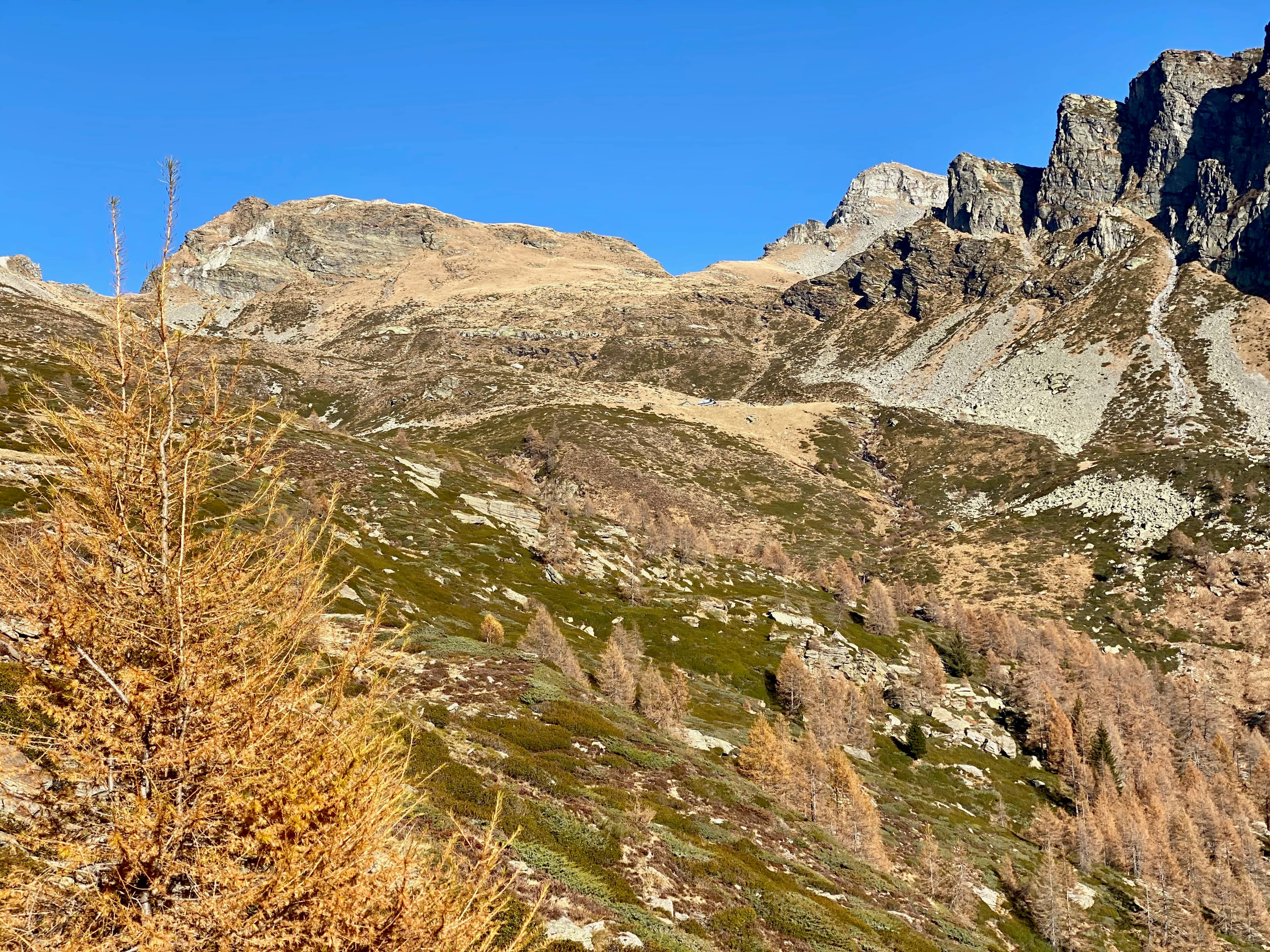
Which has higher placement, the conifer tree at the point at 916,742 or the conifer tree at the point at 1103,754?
the conifer tree at the point at 1103,754

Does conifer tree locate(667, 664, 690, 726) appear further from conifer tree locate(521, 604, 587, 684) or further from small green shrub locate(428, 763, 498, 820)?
small green shrub locate(428, 763, 498, 820)

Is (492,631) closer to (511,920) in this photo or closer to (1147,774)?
(511,920)

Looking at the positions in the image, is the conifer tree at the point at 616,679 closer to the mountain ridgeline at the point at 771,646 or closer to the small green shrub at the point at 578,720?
the mountain ridgeline at the point at 771,646

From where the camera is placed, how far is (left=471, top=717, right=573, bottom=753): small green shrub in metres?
26.5

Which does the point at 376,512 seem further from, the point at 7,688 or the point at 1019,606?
the point at 1019,606

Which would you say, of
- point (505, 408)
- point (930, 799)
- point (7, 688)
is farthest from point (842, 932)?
point (505, 408)

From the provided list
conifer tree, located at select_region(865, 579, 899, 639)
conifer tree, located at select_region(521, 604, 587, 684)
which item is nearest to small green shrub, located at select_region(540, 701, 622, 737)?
conifer tree, located at select_region(521, 604, 587, 684)

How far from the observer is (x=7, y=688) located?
1529 cm

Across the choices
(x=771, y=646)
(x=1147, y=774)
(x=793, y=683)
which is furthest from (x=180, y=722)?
(x=1147, y=774)

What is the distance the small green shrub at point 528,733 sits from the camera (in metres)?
26.5

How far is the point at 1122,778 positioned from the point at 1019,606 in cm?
4392

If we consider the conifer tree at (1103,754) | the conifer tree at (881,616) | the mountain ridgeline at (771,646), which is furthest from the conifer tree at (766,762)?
the conifer tree at (881,616)

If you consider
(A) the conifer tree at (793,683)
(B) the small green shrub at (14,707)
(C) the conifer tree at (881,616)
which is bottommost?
(B) the small green shrub at (14,707)

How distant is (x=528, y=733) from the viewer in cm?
2747
